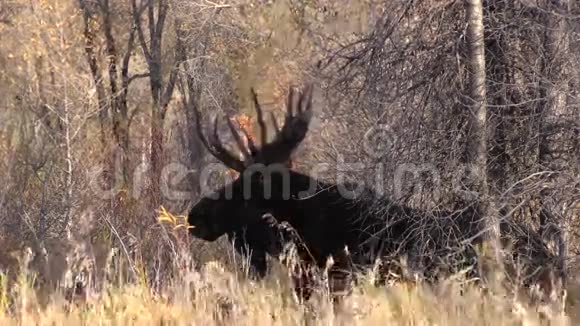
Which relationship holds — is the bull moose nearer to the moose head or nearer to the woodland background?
the moose head

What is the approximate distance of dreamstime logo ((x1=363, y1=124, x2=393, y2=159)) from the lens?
23.6 feet

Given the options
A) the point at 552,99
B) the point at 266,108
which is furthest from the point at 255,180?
the point at 552,99

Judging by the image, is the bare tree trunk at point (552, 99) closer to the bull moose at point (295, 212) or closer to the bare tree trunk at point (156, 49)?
the bull moose at point (295, 212)

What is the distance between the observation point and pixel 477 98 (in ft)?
21.7

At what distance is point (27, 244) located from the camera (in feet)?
34.3

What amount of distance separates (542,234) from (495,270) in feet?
5.95

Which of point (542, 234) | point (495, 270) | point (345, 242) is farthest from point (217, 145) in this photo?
point (495, 270)

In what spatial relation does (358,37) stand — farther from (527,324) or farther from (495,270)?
(527,324)

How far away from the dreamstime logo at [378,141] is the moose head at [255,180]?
0.66 meters

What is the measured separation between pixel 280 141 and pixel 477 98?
2.14 meters

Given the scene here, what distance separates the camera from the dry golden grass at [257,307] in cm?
446

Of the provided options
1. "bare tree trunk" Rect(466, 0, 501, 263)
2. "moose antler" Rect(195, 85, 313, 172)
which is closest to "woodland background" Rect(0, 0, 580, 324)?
"bare tree trunk" Rect(466, 0, 501, 263)

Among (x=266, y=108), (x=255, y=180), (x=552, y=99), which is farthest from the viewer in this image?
(x=266, y=108)
